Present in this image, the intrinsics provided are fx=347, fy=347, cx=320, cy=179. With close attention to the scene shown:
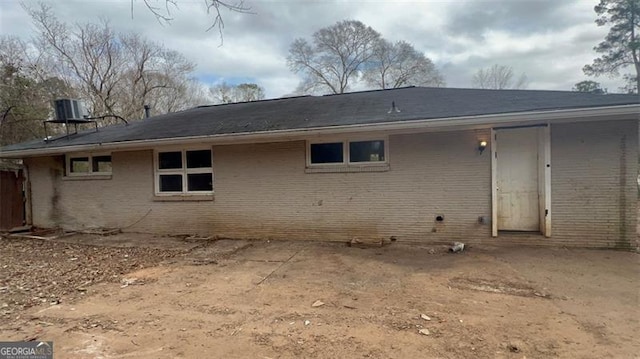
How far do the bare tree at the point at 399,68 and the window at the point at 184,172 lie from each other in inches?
Answer: 1088

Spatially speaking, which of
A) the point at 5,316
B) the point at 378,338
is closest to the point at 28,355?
the point at 5,316

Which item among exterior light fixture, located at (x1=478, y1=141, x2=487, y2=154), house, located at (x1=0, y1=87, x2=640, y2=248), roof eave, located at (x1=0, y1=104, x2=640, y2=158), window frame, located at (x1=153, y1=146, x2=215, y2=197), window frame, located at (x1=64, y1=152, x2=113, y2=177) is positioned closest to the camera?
roof eave, located at (x1=0, y1=104, x2=640, y2=158)

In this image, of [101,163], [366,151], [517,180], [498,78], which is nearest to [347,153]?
[366,151]

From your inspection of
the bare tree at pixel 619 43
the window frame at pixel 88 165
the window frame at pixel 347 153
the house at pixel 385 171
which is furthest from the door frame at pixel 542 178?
the bare tree at pixel 619 43

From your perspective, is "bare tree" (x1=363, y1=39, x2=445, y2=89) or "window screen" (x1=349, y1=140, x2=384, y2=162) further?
"bare tree" (x1=363, y1=39, x2=445, y2=89)

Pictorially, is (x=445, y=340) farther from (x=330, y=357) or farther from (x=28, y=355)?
(x=28, y=355)

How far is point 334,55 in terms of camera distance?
117ft

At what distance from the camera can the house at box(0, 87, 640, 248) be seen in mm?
6004

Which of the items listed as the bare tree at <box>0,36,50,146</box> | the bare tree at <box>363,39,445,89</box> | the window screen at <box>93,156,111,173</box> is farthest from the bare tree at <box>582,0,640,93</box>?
the bare tree at <box>0,36,50,146</box>

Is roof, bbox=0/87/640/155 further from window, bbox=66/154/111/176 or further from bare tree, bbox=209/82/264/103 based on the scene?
bare tree, bbox=209/82/264/103

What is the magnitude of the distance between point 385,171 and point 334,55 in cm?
3123

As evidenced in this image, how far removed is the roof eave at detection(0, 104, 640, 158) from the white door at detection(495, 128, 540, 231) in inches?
17.5

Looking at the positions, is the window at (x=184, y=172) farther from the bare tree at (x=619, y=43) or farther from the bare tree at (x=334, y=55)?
the bare tree at (x=334, y=55)

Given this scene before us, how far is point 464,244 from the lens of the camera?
21.4 feet
